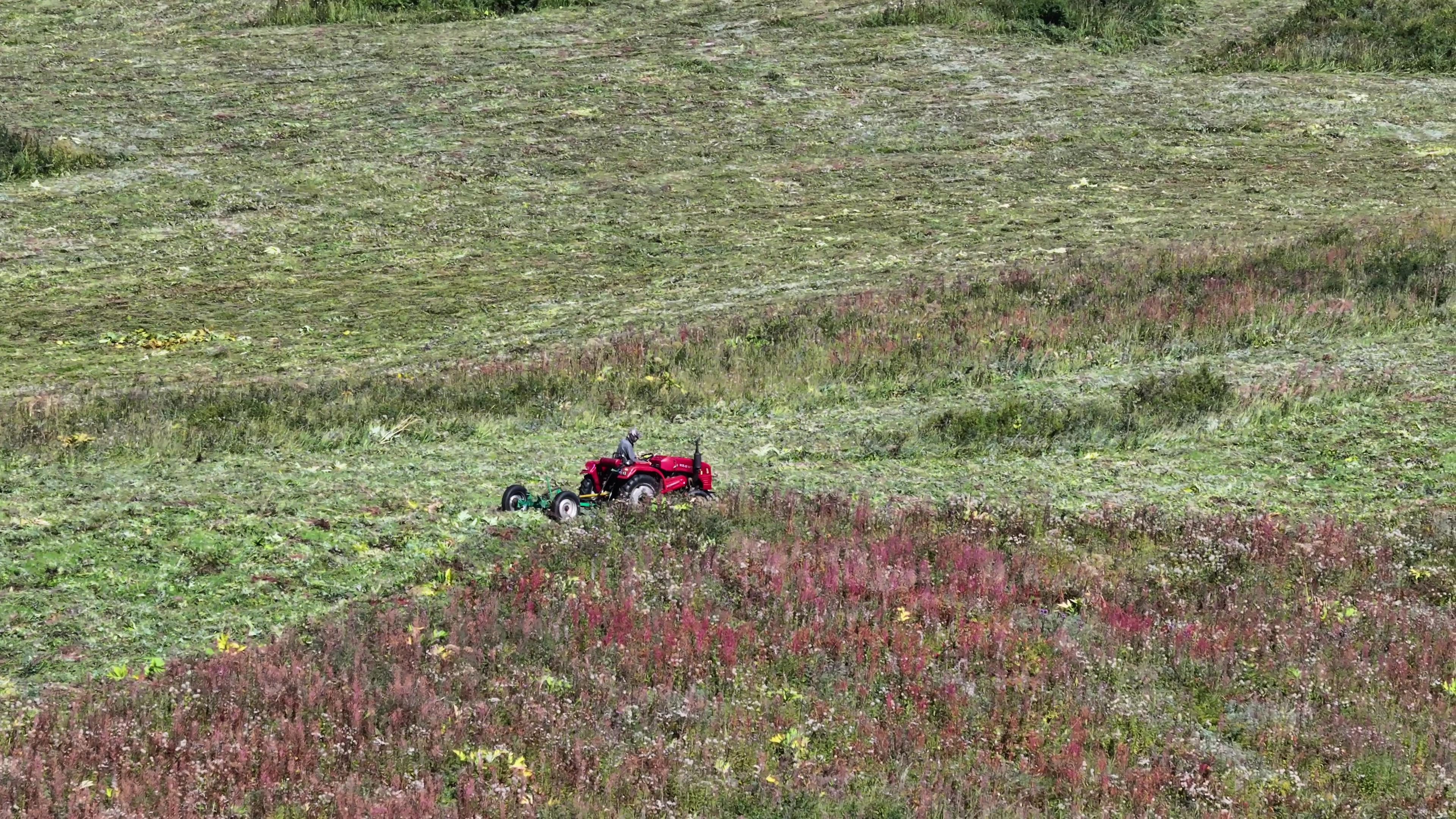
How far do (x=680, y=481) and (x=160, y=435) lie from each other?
26.0 ft

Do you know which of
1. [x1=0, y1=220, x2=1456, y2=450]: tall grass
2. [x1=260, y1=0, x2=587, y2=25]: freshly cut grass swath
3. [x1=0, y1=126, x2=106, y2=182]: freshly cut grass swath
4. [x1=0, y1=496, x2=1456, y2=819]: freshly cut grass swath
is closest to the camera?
[x1=0, y1=496, x2=1456, y2=819]: freshly cut grass swath

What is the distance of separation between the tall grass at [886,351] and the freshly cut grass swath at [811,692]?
6678 mm

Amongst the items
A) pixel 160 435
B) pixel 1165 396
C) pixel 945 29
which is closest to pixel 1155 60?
pixel 945 29

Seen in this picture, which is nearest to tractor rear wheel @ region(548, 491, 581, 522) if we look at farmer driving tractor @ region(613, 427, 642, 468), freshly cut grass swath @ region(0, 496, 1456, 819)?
freshly cut grass swath @ region(0, 496, 1456, 819)

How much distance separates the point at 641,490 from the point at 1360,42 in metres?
41.0

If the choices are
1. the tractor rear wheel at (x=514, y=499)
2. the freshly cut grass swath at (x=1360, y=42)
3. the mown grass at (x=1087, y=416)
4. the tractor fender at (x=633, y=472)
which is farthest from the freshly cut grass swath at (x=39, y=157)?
the freshly cut grass swath at (x=1360, y=42)

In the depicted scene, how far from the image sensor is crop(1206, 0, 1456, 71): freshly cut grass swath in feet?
151

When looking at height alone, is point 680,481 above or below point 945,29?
below

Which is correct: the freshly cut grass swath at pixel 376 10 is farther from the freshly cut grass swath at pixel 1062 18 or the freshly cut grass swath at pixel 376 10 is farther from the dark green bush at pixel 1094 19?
the dark green bush at pixel 1094 19

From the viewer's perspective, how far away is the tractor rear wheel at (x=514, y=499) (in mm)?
15422

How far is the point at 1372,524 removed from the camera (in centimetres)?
1545

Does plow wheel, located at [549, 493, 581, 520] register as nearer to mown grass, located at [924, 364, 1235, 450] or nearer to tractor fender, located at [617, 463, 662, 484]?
tractor fender, located at [617, 463, 662, 484]

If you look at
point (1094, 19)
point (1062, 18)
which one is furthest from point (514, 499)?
point (1094, 19)

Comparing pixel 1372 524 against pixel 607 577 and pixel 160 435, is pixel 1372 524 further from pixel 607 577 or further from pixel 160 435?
pixel 160 435
